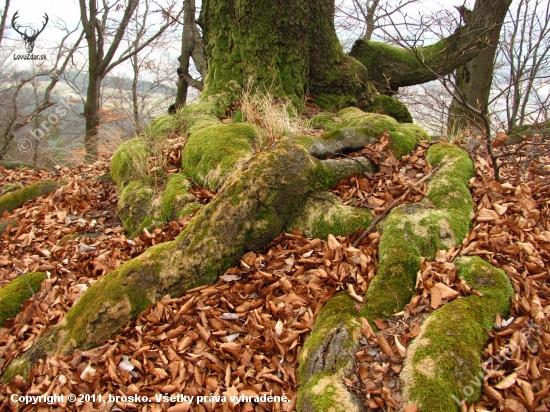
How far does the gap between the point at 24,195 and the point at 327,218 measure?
528cm

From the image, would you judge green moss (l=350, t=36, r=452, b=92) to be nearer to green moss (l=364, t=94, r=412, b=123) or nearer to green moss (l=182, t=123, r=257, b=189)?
green moss (l=364, t=94, r=412, b=123)

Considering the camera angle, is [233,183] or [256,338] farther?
[233,183]

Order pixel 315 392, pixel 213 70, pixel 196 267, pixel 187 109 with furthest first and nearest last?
pixel 213 70
pixel 187 109
pixel 196 267
pixel 315 392

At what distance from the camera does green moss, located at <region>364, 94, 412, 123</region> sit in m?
6.83

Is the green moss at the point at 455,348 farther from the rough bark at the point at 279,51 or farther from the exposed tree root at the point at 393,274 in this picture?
the rough bark at the point at 279,51

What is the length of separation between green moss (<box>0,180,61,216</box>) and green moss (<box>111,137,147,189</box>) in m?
1.51

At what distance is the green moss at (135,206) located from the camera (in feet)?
14.7

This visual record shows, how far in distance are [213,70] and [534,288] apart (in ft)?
18.6

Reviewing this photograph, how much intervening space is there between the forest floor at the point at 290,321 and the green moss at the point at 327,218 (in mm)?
98

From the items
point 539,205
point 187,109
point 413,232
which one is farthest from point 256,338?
point 187,109

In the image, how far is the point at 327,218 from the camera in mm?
3396

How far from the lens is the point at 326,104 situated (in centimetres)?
652

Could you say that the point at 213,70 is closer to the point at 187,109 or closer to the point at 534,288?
the point at 187,109

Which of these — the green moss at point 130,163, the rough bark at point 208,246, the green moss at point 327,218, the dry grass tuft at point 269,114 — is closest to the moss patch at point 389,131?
the dry grass tuft at point 269,114
